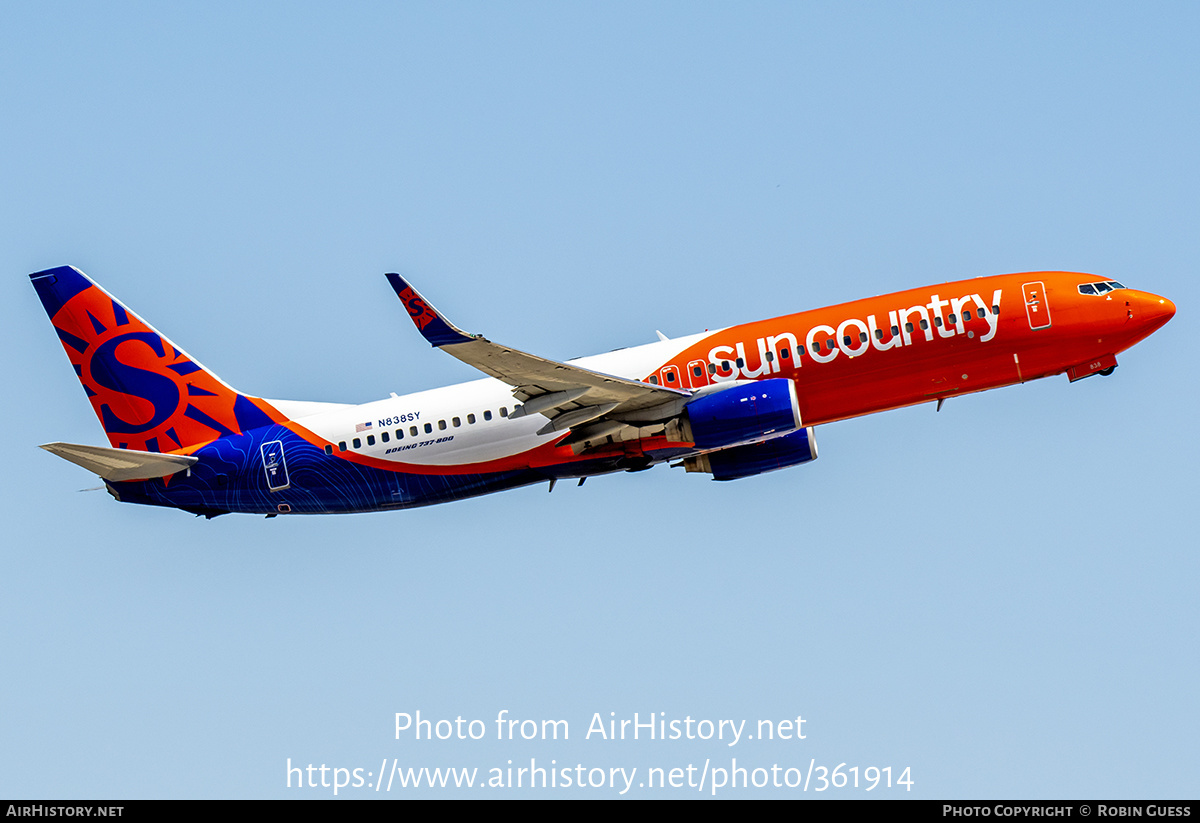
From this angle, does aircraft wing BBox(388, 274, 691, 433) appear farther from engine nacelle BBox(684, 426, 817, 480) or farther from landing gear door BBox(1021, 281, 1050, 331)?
landing gear door BBox(1021, 281, 1050, 331)

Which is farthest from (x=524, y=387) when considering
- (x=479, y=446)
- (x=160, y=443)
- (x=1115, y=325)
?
(x=1115, y=325)

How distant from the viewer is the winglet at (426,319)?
40000 mm

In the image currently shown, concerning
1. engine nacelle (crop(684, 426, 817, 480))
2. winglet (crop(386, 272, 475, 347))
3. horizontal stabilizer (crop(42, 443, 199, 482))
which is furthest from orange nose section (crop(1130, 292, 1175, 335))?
horizontal stabilizer (crop(42, 443, 199, 482))

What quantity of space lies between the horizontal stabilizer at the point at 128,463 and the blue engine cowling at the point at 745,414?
17329 millimetres

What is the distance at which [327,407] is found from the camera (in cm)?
4931

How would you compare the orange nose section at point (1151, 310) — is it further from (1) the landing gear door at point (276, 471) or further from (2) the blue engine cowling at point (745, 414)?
(1) the landing gear door at point (276, 471)

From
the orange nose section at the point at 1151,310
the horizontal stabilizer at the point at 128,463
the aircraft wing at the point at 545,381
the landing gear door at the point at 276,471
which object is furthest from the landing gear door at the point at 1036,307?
the horizontal stabilizer at the point at 128,463

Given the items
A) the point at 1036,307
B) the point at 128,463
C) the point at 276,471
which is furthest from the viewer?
the point at 276,471

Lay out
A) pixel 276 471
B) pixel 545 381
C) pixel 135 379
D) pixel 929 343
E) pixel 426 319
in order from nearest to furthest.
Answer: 1. pixel 426 319
2. pixel 545 381
3. pixel 929 343
4. pixel 276 471
5. pixel 135 379

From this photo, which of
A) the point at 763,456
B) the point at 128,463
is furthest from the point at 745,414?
the point at 128,463

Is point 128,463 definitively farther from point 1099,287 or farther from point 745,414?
point 1099,287

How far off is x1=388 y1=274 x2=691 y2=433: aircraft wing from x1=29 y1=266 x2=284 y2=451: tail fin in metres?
10.3

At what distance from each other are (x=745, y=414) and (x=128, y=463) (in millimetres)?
20495

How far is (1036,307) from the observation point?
4519cm
